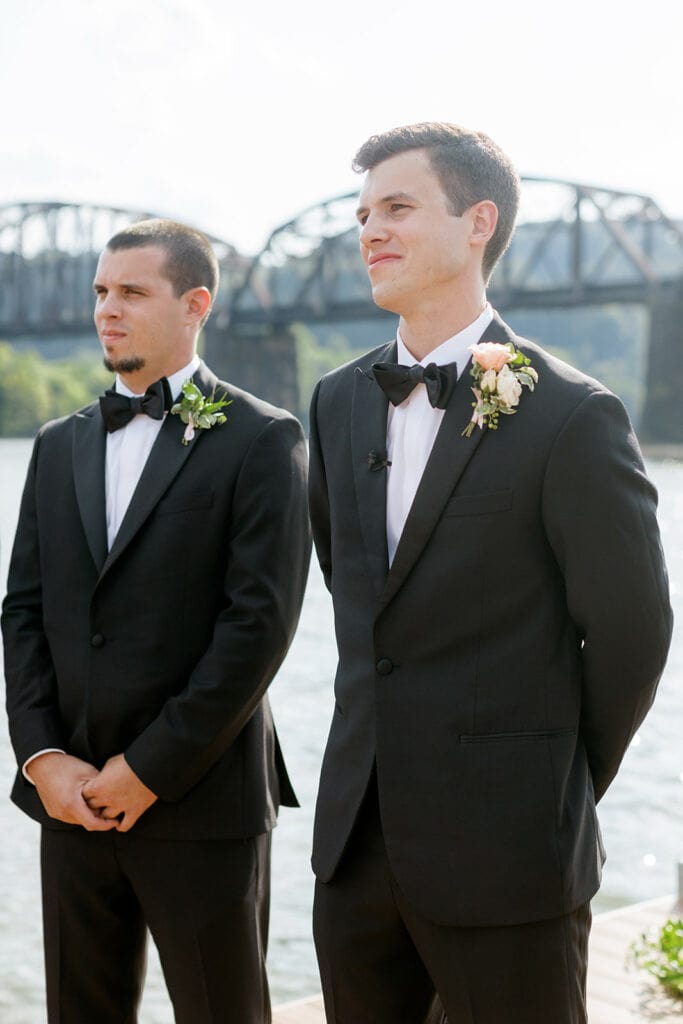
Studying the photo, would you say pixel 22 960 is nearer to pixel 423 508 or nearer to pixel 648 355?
pixel 423 508

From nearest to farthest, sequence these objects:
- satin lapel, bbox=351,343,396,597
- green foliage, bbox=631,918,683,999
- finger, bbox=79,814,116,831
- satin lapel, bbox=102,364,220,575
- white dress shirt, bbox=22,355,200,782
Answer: satin lapel, bbox=351,343,396,597 → finger, bbox=79,814,116,831 → satin lapel, bbox=102,364,220,575 → white dress shirt, bbox=22,355,200,782 → green foliage, bbox=631,918,683,999

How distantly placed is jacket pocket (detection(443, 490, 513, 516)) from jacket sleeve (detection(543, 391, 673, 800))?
74 mm

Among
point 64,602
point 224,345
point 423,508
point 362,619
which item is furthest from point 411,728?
point 224,345

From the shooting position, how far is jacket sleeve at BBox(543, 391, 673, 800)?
2453 mm

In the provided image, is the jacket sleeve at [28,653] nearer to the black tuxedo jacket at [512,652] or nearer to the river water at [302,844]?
the black tuxedo jacket at [512,652]

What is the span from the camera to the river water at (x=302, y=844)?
23.0 feet

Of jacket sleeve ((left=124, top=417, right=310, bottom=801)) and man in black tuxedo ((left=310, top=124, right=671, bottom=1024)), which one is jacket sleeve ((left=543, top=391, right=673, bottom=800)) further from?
jacket sleeve ((left=124, top=417, right=310, bottom=801))

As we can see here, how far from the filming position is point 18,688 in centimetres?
323

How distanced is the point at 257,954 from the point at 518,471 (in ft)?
4.44

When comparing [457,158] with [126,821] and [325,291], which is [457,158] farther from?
[325,291]

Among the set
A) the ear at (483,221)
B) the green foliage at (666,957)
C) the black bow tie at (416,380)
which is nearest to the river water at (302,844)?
the green foliage at (666,957)

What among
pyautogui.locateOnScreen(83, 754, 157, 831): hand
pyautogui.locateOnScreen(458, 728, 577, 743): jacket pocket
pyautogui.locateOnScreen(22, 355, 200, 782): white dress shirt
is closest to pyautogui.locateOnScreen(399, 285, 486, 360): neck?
pyautogui.locateOnScreen(458, 728, 577, 743): jacket pocket

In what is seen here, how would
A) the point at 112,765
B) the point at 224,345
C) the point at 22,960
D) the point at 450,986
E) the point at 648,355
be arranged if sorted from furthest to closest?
the point at 224,345 → the point at 648,355 → the point at 22,960 → the point at 112,765 → the point at 450,986

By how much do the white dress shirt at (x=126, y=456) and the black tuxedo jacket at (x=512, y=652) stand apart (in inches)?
35.9
